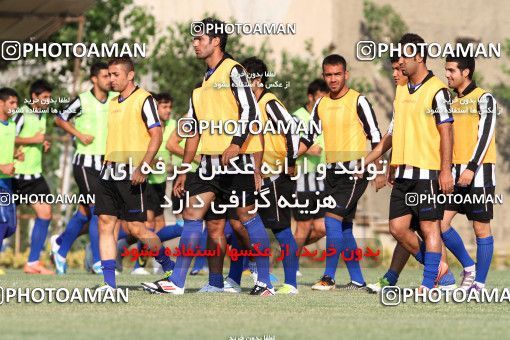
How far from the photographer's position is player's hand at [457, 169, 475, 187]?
39.9 ft

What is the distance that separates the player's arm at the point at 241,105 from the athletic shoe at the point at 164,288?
1.18m

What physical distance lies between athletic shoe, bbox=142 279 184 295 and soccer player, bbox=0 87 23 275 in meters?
5.10

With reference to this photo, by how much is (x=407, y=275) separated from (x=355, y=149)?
4278mm

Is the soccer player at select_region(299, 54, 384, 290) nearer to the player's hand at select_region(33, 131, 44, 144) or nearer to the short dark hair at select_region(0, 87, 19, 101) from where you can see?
the short dark hair at select_region(0, 87, 19, 101)

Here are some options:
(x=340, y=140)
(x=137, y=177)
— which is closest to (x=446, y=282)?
(x=340, y=140)

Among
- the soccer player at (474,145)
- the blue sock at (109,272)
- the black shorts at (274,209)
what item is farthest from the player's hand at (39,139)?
the soccer player at (474,145)

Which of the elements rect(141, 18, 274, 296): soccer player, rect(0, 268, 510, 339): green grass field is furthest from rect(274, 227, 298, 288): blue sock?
rect(141, 18, 274, 296): soccer player

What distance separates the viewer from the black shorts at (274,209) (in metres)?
13.7

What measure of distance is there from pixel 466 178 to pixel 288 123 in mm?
2520

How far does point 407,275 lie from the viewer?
1791 cm

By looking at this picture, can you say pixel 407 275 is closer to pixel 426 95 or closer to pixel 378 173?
pixel 378 173

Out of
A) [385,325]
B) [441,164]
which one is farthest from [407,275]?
[385,325]

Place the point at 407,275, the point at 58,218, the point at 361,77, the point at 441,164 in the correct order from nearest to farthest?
the point at 441,164 < the point at 407,275 < the point at 58,218 < the point at 361,77

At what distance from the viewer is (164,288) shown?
486 inches
